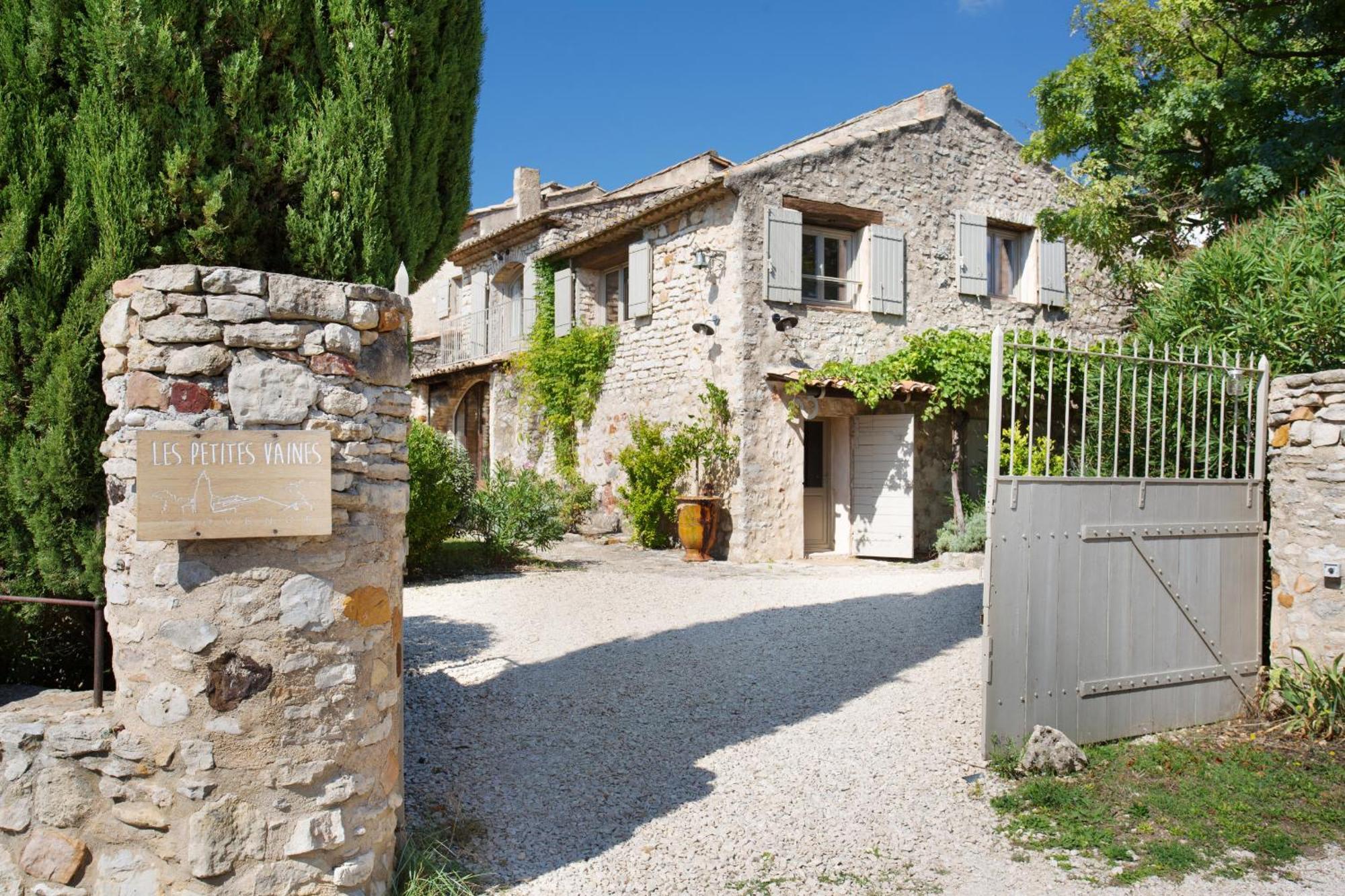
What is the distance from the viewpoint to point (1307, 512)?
201 inches

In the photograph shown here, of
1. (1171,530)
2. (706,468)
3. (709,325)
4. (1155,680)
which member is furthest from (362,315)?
(706,468)

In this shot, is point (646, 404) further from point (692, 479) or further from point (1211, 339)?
point (1211, 339)

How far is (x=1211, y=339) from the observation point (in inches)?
229

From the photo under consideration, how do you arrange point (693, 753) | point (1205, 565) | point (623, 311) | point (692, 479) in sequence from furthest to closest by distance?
1. point (623, 311)
2. point (692, 479)
3. point (1205, 565)
4. point (693, 753)

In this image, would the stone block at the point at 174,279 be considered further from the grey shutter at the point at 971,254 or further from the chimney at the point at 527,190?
the chimney at the point at 527,190

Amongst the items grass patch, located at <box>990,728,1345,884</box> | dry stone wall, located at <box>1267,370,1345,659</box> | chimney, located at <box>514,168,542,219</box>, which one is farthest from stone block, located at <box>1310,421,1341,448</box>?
chimney, located at <box>514,168,542,219</box>

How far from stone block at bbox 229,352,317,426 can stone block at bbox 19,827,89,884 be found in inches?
60.3

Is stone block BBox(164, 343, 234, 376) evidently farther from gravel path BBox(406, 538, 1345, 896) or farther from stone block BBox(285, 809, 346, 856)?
gravel path BBox(406, 538, 1345, 896)

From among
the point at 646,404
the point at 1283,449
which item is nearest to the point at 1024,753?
the point at 1283,449

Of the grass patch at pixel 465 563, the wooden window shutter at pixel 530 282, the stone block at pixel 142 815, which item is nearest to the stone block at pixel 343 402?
the stone block at pixel 142 815

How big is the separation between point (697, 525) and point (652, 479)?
3.50ft

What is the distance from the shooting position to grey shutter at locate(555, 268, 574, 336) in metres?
13.8

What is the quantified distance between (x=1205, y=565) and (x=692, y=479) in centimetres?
718

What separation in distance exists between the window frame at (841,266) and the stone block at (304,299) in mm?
9172
